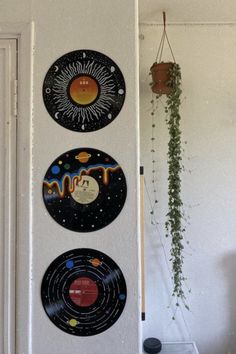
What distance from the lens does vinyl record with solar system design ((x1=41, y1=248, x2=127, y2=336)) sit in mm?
1159

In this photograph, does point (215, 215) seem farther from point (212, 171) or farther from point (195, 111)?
point (195, 111)

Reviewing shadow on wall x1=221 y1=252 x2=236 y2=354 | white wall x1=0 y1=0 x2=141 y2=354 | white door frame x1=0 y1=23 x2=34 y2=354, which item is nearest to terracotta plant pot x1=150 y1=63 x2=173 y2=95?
white wall x1=0 y1=0 x2=141 y2=354

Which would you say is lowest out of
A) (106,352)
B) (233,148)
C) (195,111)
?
(106,352)

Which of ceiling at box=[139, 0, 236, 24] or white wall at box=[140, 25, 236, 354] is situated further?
white wall at box=[140, 25, 236, 354]

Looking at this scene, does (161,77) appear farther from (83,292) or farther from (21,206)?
(83,292)

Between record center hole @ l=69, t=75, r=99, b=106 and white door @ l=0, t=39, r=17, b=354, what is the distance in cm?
21

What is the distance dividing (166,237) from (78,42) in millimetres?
1345

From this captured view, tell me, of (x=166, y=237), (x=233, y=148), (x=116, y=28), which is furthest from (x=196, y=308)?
(x=116, y=28)

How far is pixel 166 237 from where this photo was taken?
2.10m

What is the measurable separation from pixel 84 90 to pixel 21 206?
0.48 meters

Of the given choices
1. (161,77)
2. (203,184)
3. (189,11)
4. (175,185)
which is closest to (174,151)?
(175,185)

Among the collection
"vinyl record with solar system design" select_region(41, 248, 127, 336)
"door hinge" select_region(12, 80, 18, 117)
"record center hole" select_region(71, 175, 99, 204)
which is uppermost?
"door hinge" select_region(12, 80, 18, 117)

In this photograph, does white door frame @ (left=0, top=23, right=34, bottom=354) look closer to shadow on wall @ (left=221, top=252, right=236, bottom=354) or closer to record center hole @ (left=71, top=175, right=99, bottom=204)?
record center hole @ (left=71, top=175, right=99, bottom=204)

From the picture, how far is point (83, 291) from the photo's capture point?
1.17m
